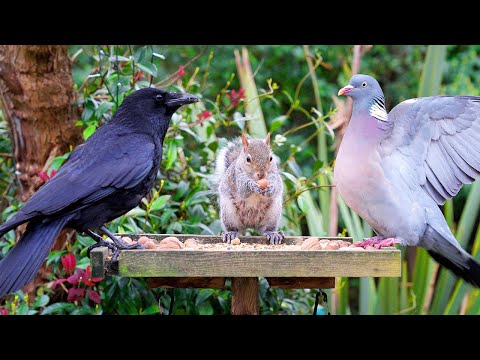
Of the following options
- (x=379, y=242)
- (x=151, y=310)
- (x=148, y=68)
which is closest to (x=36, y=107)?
(x=148, y=68)

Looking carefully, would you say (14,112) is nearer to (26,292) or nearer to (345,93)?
(26,292)

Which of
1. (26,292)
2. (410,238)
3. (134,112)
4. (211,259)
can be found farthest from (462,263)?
(26,292)

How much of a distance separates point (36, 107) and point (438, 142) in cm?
227

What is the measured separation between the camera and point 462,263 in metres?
3.84

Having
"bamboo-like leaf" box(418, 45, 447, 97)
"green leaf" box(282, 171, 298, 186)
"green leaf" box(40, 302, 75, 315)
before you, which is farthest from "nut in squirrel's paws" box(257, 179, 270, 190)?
"bamboo-like leaf" box(418, 45, 447, 97)

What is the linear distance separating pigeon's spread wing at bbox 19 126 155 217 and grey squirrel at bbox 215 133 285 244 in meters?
0.51

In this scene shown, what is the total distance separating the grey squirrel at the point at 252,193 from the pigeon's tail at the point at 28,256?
2.99 ft

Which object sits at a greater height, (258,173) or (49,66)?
(49,66)

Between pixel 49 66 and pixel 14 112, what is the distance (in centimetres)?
34

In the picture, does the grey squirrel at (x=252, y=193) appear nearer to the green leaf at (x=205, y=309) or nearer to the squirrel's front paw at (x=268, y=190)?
the squirrel's front paw at (x=268, y=190)

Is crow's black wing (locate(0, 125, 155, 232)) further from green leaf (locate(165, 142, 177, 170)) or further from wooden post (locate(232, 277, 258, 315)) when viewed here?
wooden post (locate(232, 277, 258, 315))

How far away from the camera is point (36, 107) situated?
4.58 meters

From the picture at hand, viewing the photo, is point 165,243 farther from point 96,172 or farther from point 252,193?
point 252,193

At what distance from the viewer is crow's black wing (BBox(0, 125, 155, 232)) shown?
3453mm
